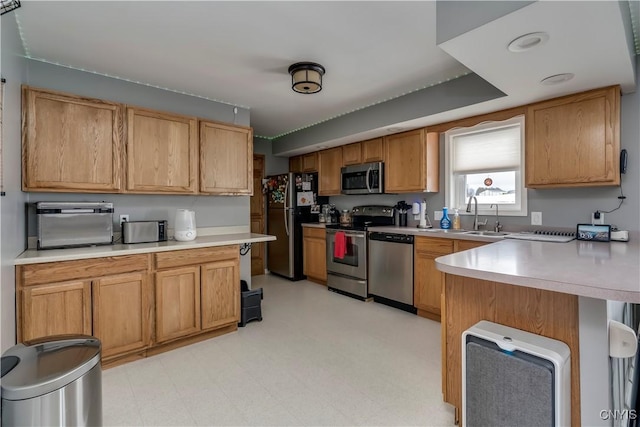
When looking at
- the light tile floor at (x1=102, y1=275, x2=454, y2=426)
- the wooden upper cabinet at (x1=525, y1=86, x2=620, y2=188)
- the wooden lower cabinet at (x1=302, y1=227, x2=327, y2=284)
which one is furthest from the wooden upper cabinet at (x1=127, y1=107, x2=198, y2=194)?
the wooden upper cabinet at (x1=525, y1=86, x2=620, y2=188)

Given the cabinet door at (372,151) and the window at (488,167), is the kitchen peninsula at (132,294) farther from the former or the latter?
the window at (488,167)

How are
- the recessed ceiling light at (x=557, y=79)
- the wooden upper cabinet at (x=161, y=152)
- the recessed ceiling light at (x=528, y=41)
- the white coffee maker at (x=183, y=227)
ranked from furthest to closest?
the white coffee maker at (x=183, y=227), the wooden upper cabinet at (x=161, y=152), the recessed ceiling light at (x=557, y=79), the recessed ceiling light at (x=528, y=41)

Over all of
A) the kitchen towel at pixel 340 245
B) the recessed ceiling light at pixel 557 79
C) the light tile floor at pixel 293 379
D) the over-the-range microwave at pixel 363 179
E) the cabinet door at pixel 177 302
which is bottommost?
the light tile floor at pixel 293 379

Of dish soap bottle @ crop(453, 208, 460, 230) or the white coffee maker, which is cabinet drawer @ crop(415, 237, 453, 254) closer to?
dish soap bottle @ crop(453, 208, 460, 230)

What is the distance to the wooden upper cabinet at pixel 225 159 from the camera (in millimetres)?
3229

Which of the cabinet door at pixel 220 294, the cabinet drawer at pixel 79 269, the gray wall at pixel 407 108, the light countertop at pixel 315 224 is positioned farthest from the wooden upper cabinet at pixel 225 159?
the light countertop at pixel 315 224

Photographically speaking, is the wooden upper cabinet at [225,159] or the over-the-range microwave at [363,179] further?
the over-the-range microwave at [363,179]

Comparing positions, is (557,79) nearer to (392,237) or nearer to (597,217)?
(597,217)

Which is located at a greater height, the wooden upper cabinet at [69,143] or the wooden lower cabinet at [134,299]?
the wooden upper cabinet at [69,143]

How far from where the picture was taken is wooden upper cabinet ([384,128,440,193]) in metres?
3.72

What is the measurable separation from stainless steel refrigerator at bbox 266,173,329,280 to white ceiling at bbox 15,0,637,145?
7.10 feet

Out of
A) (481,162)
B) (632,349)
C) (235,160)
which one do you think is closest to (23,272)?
(235,160)

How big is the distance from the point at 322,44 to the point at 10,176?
2.18 m

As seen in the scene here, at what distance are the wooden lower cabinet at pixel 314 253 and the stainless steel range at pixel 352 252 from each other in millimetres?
152
